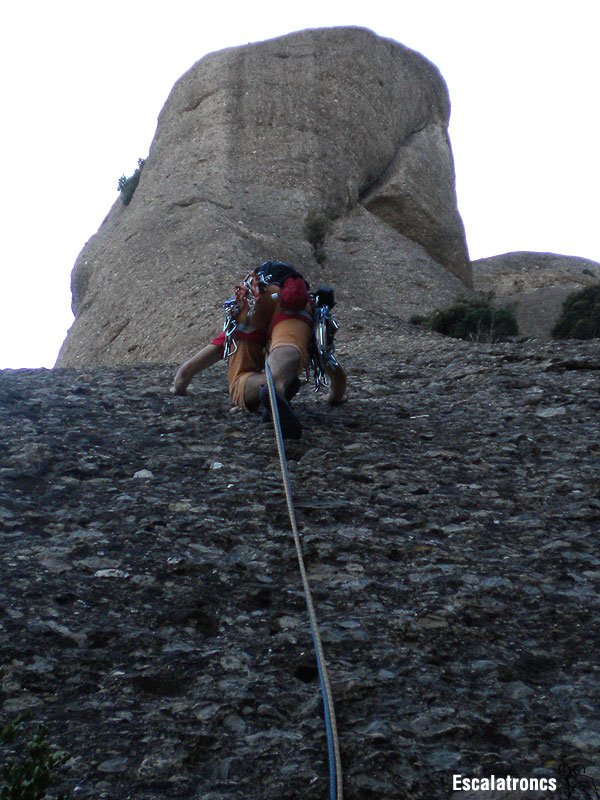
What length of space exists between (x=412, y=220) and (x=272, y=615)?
980 inches

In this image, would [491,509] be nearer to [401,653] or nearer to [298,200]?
[401,653]

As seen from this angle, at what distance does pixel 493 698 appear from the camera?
412cm

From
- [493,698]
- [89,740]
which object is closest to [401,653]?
[493,698]

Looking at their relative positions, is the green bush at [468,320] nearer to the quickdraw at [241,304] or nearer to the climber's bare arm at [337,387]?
the climber's bare arm at [337,387]

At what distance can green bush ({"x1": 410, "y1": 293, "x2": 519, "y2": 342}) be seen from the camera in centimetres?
2038

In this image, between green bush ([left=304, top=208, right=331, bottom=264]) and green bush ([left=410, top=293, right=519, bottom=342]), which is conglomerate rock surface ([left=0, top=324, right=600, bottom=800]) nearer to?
green bush ([left=410, top=293, right=519, bottom=342])

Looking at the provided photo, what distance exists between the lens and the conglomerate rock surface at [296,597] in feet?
12.3

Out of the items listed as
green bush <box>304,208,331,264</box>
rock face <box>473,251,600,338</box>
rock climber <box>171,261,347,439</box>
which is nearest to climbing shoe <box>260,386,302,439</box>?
rock climber <box>171,261,347,439</box>

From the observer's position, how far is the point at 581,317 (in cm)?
2269

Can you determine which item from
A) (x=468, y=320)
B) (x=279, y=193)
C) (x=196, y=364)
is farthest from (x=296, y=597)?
(x=279, y=193)

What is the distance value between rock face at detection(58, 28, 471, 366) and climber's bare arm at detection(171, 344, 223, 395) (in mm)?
10147

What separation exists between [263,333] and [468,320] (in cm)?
1304

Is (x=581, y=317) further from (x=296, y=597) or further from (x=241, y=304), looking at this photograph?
(x=296, y=597)

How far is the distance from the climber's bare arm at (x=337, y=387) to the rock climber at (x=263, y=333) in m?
0.11
